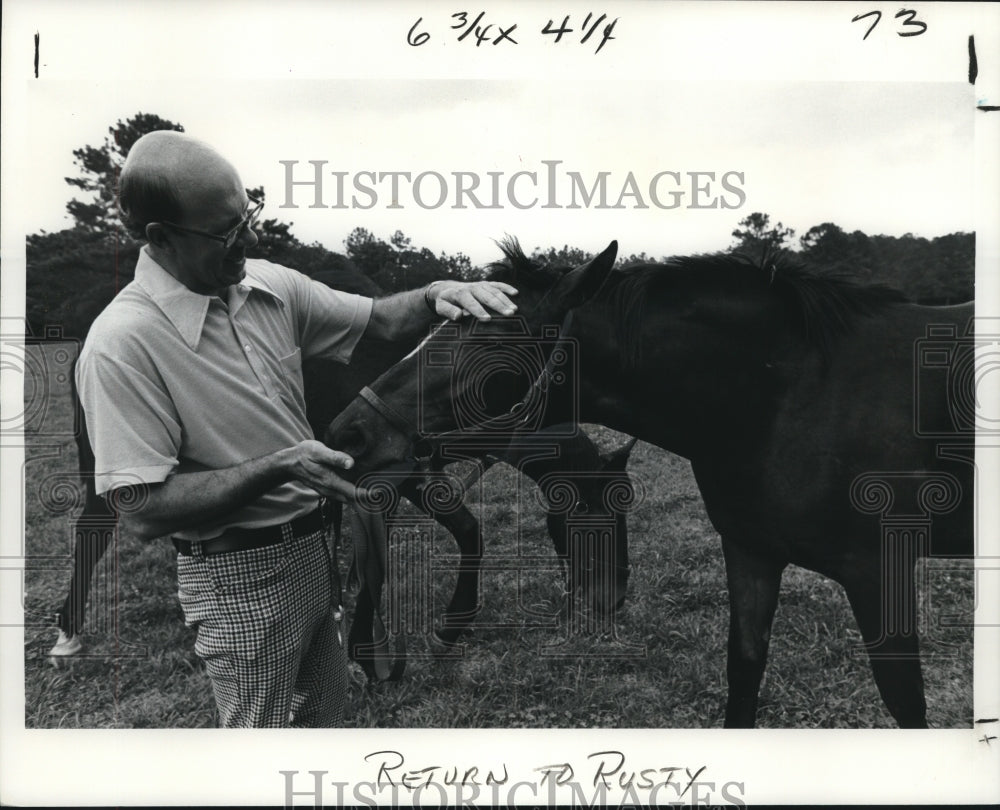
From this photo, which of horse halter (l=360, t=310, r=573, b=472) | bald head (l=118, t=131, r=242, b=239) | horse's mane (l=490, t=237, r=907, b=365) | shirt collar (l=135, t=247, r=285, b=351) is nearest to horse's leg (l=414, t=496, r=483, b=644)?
horse halter (l=360, t=310, r=573, b=472)

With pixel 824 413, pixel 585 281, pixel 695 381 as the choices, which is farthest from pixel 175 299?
pixel 824 413

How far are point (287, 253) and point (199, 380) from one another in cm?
76

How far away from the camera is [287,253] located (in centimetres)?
250

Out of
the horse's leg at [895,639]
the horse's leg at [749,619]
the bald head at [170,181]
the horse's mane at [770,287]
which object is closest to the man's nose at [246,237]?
the bald head at [170,181]

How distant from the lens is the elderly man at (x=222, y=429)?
1.78m

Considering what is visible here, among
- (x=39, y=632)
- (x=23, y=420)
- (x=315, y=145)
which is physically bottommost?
(x=39, y=632)

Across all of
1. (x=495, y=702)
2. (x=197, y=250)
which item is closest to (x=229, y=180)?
(x=197, y=250)

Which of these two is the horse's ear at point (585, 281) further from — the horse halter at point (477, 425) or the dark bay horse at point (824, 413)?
the dark bay horse at point (824, 413)

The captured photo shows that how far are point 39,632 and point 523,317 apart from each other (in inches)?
75.9

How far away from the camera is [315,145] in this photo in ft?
8.00

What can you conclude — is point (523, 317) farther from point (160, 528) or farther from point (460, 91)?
point (160, 528)

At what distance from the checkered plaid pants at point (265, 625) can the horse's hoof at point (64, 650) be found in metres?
0.63

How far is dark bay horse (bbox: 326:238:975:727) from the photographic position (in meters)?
2.28

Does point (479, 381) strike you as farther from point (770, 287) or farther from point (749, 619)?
point (749, 619)
